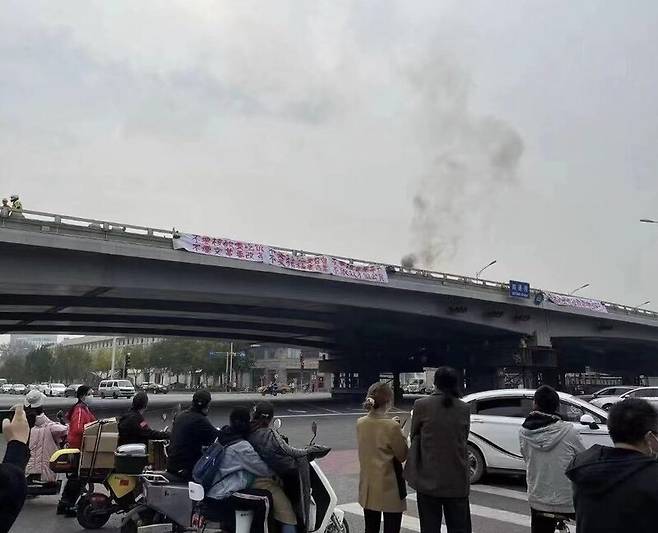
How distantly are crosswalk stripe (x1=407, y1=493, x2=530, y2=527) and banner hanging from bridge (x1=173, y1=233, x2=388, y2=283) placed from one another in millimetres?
19361

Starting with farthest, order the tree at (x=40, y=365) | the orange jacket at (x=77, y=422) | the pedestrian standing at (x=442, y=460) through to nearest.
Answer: the tree at (x=40, y=365)
the orange jacket at (x=77, y=422)
the pedestrian standing at (x=442, y=460)

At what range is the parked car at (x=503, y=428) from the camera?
9555 mm

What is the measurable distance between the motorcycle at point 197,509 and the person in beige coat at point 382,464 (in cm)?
52

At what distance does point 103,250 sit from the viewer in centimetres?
2322

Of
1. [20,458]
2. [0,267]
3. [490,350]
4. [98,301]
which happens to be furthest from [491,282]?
[20,458]

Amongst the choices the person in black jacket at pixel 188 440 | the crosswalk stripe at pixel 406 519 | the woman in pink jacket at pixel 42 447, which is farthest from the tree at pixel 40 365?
the person in black jacket at pixel 188 440

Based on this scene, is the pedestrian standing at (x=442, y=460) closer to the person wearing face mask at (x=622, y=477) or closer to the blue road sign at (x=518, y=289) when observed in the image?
the person wearing face mask at (x=622, y=477)

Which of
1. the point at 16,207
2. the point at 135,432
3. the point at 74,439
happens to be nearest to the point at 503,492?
the point at 135,432

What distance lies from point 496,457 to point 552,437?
547cm

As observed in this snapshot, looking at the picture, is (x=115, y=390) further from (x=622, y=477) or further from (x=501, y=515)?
(x=622, y=477)

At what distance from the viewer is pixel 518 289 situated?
1502 inches

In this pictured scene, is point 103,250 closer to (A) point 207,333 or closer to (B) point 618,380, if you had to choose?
(A) point 207,333

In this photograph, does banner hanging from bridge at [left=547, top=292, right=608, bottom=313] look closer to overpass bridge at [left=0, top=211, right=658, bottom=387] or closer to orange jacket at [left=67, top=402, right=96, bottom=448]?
overpass bridge at [left=0, top=211, right=658, bottom=387]

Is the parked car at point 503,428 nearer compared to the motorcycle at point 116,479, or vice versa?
the motorcycle at point 116,479
